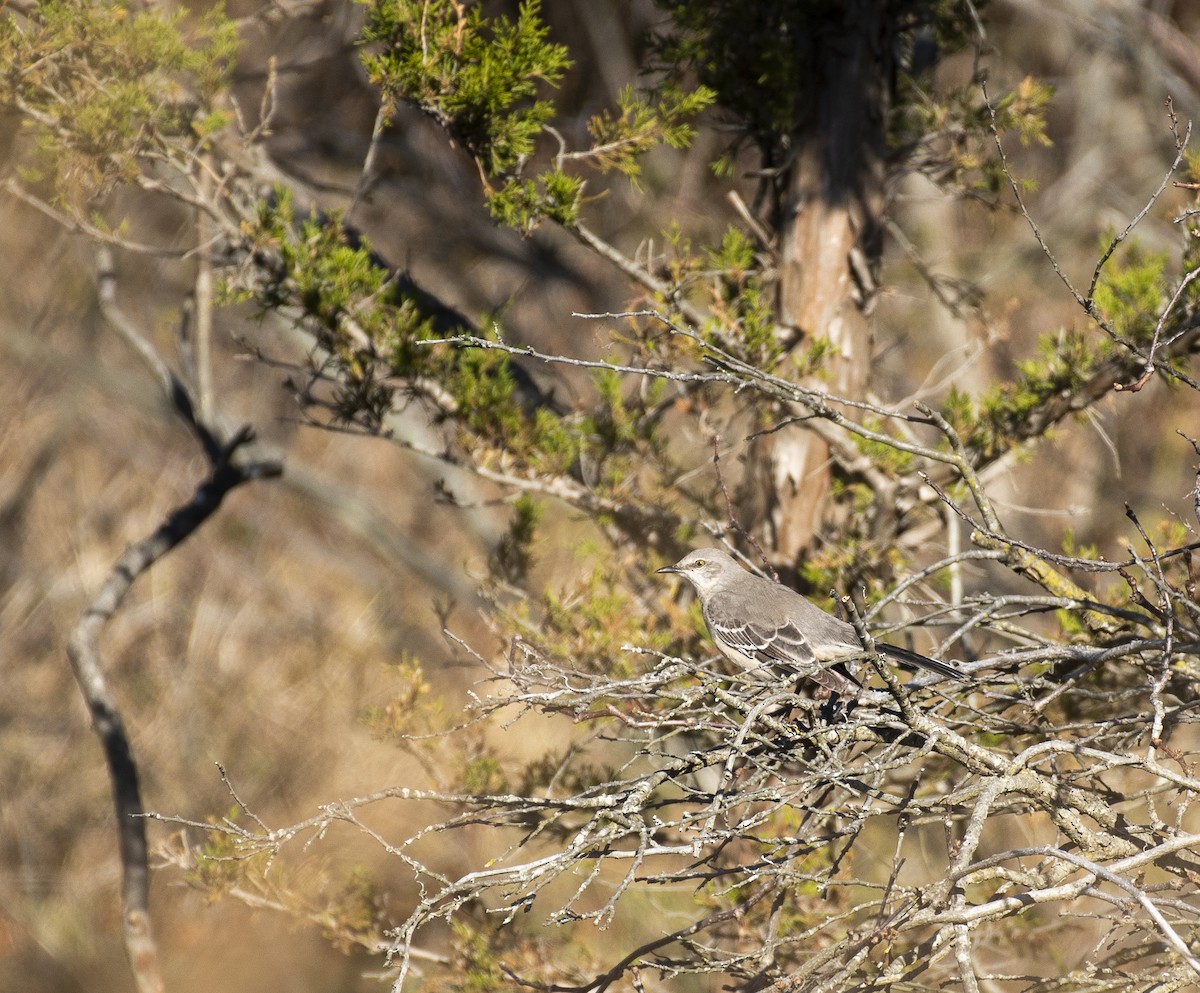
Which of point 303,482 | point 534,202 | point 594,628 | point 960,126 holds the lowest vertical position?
point 303,482

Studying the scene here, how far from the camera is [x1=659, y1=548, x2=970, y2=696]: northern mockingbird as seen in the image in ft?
15.5

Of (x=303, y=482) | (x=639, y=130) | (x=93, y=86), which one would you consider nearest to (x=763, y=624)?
(x=639, y=130)

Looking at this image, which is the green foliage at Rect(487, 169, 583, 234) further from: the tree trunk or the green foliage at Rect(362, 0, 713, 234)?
the tree trunk

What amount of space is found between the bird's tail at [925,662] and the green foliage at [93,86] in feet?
11.4

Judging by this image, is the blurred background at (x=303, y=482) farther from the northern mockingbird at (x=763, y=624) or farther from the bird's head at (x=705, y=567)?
the northern mockingbird at (x=763, y=624)

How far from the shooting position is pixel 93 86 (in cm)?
447

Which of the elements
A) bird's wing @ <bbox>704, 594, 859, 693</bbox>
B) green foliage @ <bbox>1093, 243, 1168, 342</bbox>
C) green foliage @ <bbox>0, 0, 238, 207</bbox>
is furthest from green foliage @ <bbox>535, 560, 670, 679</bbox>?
green foliage @ <bbox>0, 0, 238, 207</bbox>

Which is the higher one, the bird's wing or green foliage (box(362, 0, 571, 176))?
green foliage (box(362, 0, 571, 176))

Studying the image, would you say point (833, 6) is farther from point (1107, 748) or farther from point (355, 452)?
point (355, 452)

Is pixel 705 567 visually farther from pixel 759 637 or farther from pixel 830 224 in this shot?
pixel 830 224

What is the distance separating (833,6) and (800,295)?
4.39ft

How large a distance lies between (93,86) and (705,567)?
3.40m

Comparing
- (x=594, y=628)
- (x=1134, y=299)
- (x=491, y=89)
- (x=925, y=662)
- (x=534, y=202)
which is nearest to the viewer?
(x=925, y=662)

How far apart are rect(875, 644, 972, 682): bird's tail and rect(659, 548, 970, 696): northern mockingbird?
37 centimetres
